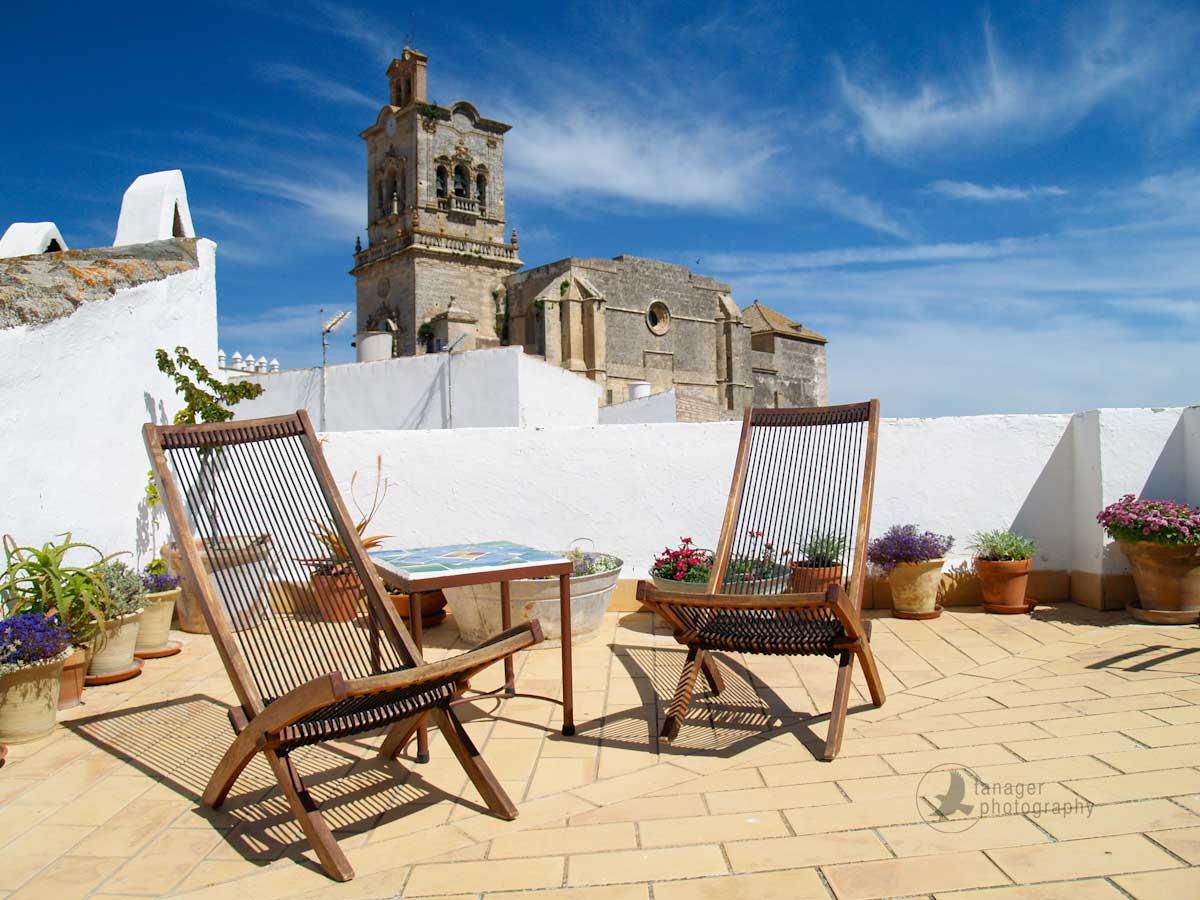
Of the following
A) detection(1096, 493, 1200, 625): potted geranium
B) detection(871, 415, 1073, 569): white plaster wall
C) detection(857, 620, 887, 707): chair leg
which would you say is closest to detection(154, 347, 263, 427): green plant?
detection(857, 620, 887, 707): chair leg

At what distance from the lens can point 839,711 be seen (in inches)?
119

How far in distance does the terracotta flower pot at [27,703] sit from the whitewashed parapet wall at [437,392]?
7.08 meters

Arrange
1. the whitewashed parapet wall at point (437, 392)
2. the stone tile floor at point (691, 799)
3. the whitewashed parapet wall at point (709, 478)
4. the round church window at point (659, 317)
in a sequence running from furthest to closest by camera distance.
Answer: the round church window at point (659, 317) → the whitewashed parapet wall at point (437, 392) → the whitewashed parapet wall at point (709, 478) → the stone tile floor at point (691, 799)

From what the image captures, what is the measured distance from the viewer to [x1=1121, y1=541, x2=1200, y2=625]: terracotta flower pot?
4.60 m

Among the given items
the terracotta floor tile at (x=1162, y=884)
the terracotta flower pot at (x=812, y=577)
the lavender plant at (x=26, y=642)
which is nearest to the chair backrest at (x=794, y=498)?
the terracotta flower pot at (x=812, y=577)

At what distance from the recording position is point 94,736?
10.9ft

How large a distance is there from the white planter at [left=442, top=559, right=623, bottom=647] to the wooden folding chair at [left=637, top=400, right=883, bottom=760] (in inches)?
23.9

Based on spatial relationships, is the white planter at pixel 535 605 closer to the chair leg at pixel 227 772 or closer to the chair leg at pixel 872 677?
the chair leg at pixel 872 677

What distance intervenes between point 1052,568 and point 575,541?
3177 millimetres

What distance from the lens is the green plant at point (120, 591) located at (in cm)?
389

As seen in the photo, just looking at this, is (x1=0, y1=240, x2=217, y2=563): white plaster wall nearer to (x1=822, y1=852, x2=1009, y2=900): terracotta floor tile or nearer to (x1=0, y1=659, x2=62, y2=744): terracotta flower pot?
(x1=0, y1=659, x2=62, y2=744): terracotta flower pot

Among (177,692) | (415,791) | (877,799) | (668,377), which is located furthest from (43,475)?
(668,377)

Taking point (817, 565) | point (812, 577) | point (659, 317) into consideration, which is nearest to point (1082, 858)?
point (812, 577)

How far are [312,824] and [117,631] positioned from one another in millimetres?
2374
